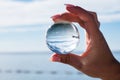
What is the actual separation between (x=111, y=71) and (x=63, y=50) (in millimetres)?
371

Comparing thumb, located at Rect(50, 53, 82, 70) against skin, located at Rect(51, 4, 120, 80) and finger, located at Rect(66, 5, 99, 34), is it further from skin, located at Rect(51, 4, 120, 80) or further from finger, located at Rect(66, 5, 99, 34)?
finger, located at Rect(66, 5, 99, 34)

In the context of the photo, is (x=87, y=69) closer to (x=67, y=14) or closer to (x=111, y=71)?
(x=111, y=71)

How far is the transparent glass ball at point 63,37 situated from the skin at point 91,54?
0.14 ft

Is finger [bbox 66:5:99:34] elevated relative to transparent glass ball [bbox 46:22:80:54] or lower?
elevated

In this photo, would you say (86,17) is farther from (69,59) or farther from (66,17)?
(69,59)

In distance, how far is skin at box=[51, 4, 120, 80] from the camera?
3025mm

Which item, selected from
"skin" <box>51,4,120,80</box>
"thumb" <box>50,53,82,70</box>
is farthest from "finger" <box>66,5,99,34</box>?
"thumb" <box>50,53,82,70</box>

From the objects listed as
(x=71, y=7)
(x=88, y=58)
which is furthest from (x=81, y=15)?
(x=88, y=58)

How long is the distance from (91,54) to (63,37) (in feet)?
0.89

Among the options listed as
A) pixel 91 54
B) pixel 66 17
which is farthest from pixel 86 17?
pixel 91 54

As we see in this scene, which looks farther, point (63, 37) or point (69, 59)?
point (69, 59)

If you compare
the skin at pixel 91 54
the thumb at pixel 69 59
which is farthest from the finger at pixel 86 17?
the thumb at pixel 69 59

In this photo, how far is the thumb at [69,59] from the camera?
3.06 m

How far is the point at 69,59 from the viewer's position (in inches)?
124
